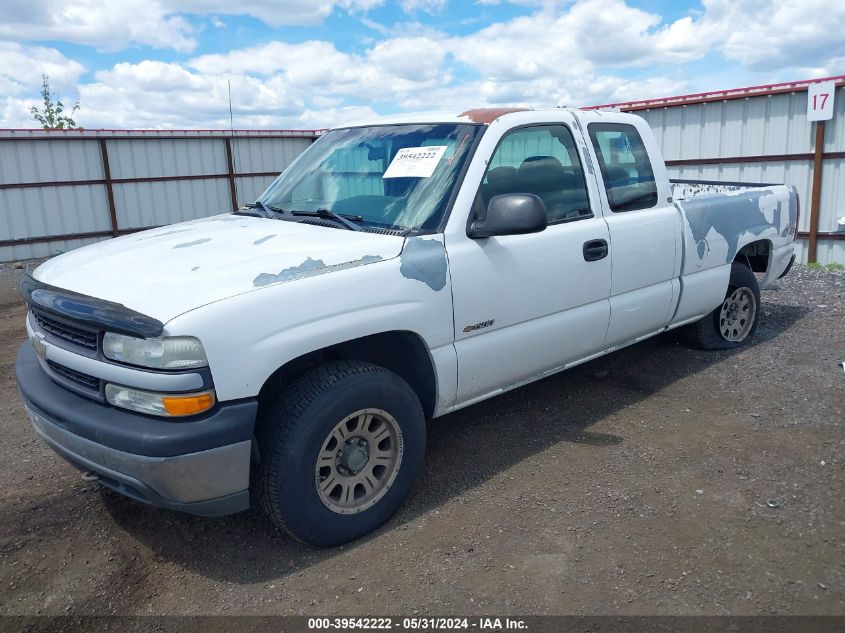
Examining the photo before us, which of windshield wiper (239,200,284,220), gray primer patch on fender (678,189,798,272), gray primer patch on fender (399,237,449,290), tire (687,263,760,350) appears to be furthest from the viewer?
tire (687,263,760,350)

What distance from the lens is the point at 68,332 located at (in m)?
3.05

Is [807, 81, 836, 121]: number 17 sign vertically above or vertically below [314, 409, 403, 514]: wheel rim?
above

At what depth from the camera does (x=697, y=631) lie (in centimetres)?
263

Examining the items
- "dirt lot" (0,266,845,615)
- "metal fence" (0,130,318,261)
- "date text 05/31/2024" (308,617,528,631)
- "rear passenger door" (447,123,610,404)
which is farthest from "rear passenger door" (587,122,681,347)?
"metal fence" (0,130,318,261)

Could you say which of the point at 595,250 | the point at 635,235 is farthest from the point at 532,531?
the point at 635,235

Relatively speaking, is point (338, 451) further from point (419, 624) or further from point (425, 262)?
point (425, 262)

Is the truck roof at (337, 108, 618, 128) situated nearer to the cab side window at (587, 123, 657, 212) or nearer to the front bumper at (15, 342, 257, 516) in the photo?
the cab side window at (587, 123, 657, 212)

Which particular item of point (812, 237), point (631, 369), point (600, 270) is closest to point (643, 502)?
point (600, 270)

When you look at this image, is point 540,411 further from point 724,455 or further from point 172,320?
point 172,320

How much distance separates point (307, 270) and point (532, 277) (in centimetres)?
135

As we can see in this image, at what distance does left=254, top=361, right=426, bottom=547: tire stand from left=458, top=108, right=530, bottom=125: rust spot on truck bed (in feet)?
5.03

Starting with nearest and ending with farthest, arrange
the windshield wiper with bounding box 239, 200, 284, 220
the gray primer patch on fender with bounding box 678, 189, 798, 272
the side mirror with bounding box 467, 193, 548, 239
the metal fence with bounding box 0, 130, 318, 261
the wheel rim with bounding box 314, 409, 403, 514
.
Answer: the wheel rim with bounding box 314, 409, 403, 514 → the side mirror with bounding box 467, 193, 548, 239 → the windshield wiper with bounding box 239, 200, 284, 220 → the gray primer patch on fender with bounding box 678, 189, 798, 272 → the metal fence with bounding box 0, 130, 318, 261

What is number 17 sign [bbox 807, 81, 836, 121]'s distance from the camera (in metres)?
9.84

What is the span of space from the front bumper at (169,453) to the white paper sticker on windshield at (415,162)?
5.17 feet
